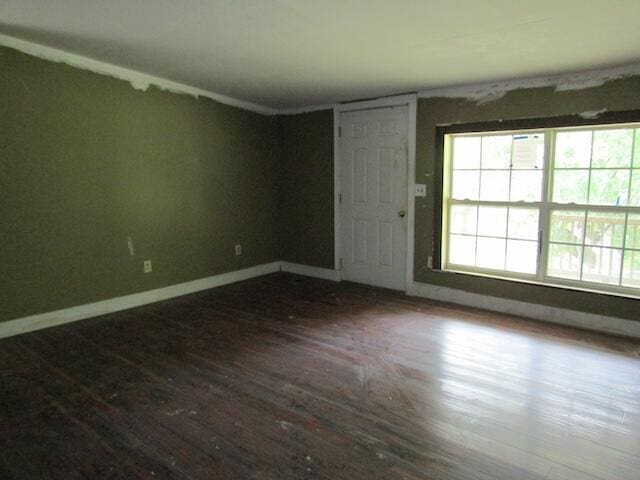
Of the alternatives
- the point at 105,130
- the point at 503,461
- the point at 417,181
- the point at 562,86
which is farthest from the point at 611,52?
the point at 105,130

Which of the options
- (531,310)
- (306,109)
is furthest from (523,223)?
(306,109)

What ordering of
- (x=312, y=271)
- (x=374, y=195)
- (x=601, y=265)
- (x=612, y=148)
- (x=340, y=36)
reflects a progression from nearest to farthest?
(x=340, y=36) < (x=612, y=148) < (x=601, y=265) < (x=374, y=195) < (x=312, y=271)

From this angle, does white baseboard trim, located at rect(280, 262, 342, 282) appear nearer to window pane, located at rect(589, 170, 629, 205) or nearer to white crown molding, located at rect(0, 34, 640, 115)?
white crown molding, located at rect(0, 34, 640, 115)

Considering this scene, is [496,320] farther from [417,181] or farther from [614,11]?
[614,11]

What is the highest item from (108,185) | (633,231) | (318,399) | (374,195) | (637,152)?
(637,152)

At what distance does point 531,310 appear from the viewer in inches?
147

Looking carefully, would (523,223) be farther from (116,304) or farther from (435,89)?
(116,304)

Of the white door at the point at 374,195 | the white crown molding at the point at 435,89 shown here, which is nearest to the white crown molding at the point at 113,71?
the white crown molding at the point at 435,89

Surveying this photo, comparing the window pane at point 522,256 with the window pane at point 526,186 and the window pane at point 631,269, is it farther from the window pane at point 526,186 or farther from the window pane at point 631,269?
the window pane at point 631,269

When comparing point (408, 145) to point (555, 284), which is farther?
point (408, 145)

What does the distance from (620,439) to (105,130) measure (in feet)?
14.3

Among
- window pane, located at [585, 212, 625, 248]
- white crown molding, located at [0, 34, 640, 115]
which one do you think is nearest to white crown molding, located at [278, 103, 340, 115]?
white crown molding, located at [0, 34, 640, 115]

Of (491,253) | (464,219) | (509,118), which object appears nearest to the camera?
(509,118)

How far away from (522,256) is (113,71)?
4.25 metres
